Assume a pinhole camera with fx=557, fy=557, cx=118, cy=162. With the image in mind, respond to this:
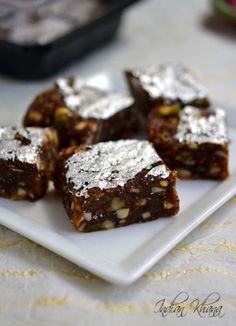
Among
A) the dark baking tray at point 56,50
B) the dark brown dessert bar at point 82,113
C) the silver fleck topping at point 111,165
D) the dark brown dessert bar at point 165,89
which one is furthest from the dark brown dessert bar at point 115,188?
the dark baking tray at point 56,50

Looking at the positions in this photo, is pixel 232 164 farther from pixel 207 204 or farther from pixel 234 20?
pixel 234 20

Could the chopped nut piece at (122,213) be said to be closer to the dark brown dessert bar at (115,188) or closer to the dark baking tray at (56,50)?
the dark brown dessert bar at (115,188)

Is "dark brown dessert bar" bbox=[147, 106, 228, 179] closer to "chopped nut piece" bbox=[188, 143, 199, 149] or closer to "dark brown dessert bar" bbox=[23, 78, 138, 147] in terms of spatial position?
"chopped nut piece" bbox=[188, 143, 199, 149]

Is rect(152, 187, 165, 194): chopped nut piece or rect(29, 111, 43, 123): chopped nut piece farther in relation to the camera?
rect(29, 111, 43, 123): chopped nut piece

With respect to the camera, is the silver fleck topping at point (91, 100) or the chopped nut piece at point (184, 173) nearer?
the chopped nut piece at point (184, 173)

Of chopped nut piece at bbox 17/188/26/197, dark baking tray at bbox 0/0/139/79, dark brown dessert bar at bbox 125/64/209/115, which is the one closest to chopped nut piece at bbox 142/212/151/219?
chopped nut piece at bbox 17/188/26/197

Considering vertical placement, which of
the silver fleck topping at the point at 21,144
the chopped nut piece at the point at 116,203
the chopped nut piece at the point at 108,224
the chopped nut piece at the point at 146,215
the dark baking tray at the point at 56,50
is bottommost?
the dark baking tray at the point at 56,50

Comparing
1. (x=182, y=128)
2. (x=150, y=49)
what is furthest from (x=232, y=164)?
(x=150, y=49)
